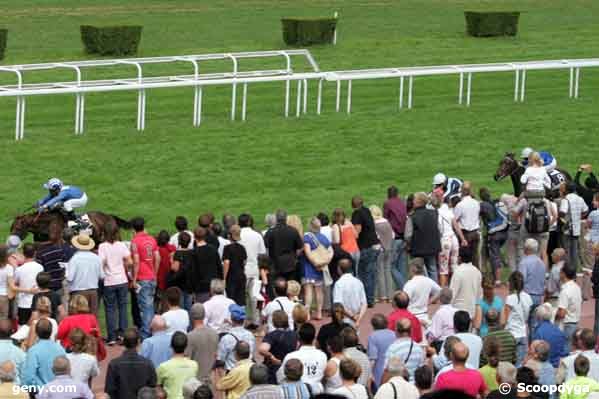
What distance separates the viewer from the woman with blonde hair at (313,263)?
14.1m

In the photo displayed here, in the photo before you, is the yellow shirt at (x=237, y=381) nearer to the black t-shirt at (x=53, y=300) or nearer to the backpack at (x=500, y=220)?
the black t-shirt at (x=53, y=300)

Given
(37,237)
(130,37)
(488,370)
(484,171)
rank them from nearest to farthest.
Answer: (488,370)
(37,237)
(484,171)
(130,37)

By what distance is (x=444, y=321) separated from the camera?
37.8ft

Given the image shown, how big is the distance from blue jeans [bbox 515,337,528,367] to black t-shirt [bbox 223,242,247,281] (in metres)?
2.66

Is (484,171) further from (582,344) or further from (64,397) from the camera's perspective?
(64,397)

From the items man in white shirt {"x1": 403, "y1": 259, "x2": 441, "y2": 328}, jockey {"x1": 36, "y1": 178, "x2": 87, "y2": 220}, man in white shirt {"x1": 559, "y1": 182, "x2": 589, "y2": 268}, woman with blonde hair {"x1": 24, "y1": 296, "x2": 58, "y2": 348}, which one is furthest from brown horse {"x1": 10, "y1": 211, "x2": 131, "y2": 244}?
man in white shirt {"x1": 559, "y1": 182, "x2": 589, "y2": 268}

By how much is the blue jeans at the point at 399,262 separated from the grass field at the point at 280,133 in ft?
9.13

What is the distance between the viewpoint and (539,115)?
2284 centimetres

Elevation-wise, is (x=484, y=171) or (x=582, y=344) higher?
(x=582, y=344)

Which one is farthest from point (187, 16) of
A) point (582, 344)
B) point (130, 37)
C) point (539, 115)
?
point (582, 344)

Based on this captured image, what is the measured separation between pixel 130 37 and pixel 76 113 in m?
6.62

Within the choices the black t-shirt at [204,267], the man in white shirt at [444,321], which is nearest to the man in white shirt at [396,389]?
the man in white shirt at [444,321]

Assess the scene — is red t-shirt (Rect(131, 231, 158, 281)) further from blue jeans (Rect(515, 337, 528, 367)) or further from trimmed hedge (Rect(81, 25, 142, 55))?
trimmed hedge (Rect(81, 25, 142, 55))

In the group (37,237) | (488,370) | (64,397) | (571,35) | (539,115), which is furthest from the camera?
(571,35)
